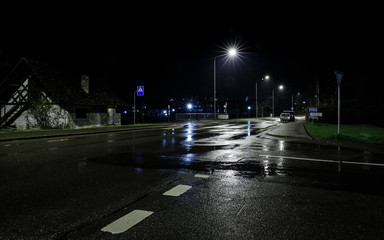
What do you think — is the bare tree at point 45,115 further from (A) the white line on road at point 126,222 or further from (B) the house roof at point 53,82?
(A) the white line on road at point 126,222

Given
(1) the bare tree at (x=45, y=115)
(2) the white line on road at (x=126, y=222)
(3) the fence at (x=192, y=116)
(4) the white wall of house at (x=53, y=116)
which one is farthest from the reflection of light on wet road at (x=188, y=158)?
(3) the fence at (x=192, y=116)

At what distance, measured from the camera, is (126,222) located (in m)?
3.24

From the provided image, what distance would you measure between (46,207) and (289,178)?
189 inches

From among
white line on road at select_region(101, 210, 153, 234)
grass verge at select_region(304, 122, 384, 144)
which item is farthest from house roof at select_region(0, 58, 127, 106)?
white line on road at select_region(101, 210, 153, 234)

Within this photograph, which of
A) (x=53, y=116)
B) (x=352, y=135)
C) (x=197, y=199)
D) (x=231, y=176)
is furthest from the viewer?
(x=53, y=116)

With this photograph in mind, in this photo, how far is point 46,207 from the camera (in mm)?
Result: 3779

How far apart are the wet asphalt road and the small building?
64.6 ft

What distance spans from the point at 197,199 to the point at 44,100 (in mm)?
25402

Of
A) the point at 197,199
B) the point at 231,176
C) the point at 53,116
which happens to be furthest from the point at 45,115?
the point at 197,199

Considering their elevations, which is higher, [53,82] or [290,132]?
[53,82]

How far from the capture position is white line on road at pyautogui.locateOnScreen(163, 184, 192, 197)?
173 inches

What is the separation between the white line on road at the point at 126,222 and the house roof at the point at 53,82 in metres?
25.1

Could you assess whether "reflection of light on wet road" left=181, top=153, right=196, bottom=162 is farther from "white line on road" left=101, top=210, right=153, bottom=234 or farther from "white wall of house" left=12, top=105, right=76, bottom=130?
"white wall of house" left=12, top=105, right=76, bottom=130

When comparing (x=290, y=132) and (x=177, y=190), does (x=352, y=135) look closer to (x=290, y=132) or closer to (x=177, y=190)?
(x=290, y=132)
